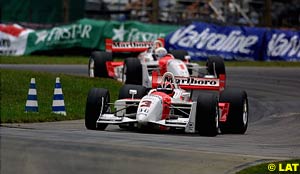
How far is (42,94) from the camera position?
21797mm

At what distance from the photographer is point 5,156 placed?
408 inches

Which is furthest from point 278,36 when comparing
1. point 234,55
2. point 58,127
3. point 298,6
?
point 58,127

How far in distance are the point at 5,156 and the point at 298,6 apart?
4385 cm

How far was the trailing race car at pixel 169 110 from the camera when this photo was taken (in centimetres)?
1534

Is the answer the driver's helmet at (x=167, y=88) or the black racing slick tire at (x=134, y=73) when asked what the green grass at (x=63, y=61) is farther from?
the driver's helmet at (x=167, y=88)

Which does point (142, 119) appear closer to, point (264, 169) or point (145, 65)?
A: point (264, 169)

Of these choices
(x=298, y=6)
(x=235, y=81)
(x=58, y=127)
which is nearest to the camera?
(x=58, y=127)

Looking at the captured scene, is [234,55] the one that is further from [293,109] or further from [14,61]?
[293,109]

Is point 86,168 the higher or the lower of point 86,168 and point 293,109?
the higher

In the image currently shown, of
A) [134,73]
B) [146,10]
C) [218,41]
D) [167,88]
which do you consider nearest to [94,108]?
[167,88]

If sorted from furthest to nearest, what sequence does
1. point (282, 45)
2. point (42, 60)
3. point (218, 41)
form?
1. point (282, 45)
2. point (218, 41)
3. point (42, 60)

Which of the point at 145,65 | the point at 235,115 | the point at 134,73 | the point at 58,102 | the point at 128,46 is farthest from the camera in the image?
the point at 128,46

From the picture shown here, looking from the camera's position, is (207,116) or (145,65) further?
(145,65)

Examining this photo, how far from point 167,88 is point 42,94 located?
5950 mm
